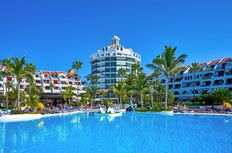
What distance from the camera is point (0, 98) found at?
62969mm

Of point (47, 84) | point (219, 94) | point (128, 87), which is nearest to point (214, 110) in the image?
point (219, 94)

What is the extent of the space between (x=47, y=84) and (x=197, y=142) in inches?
3195

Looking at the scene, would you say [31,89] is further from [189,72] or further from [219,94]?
[189,72]

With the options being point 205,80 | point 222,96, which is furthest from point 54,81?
point 222,96

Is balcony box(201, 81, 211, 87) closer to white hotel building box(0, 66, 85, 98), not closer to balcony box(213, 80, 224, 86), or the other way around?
balcony box(213, 80, 224, 86)

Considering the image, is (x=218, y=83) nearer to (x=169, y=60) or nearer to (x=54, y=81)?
(x=169, y=60)

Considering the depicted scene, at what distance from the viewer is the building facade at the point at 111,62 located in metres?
105

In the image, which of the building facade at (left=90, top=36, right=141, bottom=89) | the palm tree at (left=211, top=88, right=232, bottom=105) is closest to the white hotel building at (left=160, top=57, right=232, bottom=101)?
the palm tree at (left=211, top=88, right=232, bottom=105)

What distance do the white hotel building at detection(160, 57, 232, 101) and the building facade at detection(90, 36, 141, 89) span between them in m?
23.9

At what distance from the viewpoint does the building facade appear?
10456 cm

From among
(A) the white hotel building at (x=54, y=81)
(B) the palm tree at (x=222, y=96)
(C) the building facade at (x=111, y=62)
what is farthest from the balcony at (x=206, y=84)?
(A) the white hotel building at (x=54, y=81)

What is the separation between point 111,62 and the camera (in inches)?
4154

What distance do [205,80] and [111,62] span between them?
39.7 m

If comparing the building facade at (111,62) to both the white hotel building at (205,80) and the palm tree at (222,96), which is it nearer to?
the white hotel building at (205,80)
